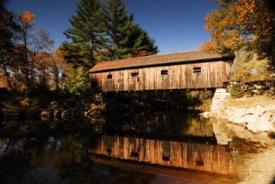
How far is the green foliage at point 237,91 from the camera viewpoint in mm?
22209

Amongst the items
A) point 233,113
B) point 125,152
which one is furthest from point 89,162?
point 233,113

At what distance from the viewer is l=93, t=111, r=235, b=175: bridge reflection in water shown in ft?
32.1

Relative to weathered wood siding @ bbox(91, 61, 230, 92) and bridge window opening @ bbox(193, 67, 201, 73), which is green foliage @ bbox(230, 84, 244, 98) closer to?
weathered wood siding @ bbox(91, 61, 230, 92)

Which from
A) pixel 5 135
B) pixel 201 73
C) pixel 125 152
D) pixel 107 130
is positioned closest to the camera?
Result: pixel 125 152

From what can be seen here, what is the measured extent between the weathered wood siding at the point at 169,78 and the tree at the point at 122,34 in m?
13.1

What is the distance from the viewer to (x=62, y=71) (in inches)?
1879

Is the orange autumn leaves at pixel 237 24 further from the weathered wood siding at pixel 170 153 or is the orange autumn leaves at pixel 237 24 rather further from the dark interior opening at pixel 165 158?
the dark interior opening at pixel 165 158

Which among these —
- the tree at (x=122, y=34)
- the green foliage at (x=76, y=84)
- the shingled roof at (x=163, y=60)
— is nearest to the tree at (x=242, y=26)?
the shingled roof at (x=163, y=60)

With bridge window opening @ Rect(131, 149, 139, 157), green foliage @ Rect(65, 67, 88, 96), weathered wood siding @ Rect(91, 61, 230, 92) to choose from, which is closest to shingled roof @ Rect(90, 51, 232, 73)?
weathered wood siding @ Rect(91, 61, 230, 92)

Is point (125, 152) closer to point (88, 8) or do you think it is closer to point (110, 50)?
point (110, 50)

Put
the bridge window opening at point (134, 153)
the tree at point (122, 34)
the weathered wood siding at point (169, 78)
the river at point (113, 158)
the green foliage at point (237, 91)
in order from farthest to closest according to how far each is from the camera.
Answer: the tree at point (122, 34), the weathered wood siding at point (169, 78), the green foliage at point (237, 91), the bridge window opening at point (134, 153), the river at point (113, 158)

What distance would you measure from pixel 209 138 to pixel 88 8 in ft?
117

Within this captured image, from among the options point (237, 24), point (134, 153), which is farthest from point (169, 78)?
point (134, 153)

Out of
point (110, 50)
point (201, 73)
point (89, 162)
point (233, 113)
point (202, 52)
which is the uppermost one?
point (110, 50)
